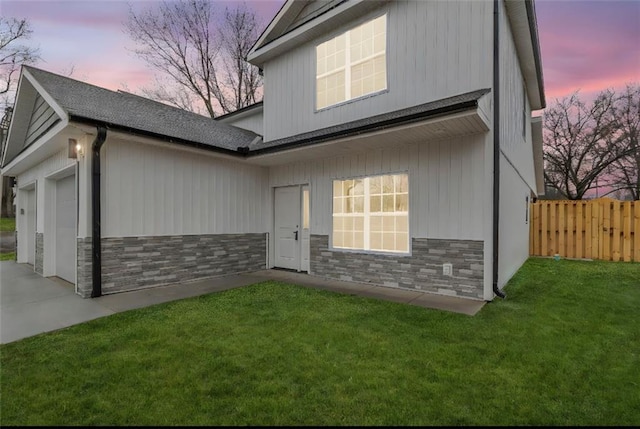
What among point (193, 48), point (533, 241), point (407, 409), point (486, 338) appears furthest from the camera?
point (193, 48)

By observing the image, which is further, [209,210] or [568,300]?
[209,210]

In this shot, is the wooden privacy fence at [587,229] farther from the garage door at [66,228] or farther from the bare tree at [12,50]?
the bare tree at [12,50]

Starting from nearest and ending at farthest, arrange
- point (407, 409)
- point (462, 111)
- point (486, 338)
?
point (407, 409) < point (486, 338) < point (462, 111)

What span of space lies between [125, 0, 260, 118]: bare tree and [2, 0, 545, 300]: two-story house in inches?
446

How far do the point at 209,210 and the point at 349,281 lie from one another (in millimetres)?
3564

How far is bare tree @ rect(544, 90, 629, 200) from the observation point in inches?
744

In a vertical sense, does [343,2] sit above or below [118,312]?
above

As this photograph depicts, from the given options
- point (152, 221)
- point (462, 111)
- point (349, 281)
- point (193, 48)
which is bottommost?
point (349, 281)

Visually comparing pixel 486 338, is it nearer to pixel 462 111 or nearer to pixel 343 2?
pixel 462 111

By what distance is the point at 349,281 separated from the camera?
691 centimetres

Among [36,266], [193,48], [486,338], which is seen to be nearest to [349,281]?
[486,338]

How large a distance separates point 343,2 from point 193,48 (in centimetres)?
1566

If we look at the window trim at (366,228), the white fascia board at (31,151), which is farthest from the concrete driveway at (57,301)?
the white fascia board at (31,151)

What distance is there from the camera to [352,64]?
709 centimetres
